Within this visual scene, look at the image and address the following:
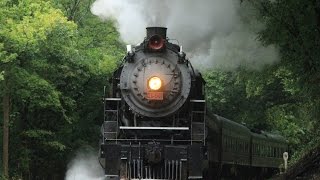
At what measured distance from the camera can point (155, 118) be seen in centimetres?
1414

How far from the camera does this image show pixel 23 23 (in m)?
21.3

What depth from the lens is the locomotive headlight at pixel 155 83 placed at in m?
13.9

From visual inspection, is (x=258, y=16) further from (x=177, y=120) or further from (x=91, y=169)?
(x=91, y=169)

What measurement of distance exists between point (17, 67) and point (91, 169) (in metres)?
6.76

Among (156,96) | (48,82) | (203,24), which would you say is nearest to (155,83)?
(156,96)

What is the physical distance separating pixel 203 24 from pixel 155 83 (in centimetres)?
297

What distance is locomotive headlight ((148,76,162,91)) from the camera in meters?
13.9

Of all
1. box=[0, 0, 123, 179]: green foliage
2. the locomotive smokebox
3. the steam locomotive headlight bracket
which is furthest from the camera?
box=[0, 0, 123, 179]: green foliage

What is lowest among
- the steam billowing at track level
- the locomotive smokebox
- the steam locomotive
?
the steam locomotive

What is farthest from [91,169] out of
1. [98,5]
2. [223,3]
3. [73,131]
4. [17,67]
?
[223,3]

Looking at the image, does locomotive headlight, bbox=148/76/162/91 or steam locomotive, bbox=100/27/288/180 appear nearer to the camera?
steam locomotive, bbox=100/27/288/180

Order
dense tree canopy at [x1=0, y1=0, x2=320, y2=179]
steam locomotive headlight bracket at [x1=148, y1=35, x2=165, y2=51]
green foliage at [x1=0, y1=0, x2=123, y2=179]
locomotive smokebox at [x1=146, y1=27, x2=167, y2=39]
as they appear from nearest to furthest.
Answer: dense tree canopy at [x1=0, y1=0, x2=320, y2=179] < steam locomotive headlight bracket at [x1=148, y1=35, x2=165, y2=51] < locomotive smokebox at [x1=146, y1=27, x2=167, y2=39] < green foliage at [x1=0, y1=0, x2=123, y2=179]

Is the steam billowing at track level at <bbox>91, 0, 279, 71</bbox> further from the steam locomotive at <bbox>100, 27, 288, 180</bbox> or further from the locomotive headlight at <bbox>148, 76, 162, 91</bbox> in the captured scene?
the locomotive headlight at <bbox>148, 76, 162, 91</bbox>

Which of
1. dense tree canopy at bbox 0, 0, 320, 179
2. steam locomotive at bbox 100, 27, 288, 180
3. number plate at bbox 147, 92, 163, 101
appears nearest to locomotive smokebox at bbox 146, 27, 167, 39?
steam locomotive at bbox 100, 27, 288, 180
